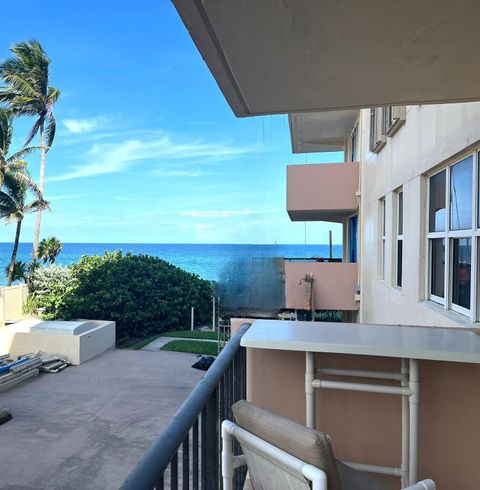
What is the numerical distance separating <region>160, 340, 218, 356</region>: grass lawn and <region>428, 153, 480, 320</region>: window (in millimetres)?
10249

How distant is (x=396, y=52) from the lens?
5.31 ft

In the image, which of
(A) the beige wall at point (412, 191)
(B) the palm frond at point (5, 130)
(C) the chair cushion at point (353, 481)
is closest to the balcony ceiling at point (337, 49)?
(A) the beige wall at point (412, 191)

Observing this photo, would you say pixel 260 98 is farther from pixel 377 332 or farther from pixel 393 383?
pixel 393 383

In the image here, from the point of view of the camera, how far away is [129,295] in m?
17.3

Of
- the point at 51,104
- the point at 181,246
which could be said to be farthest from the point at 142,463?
the point at 181,246

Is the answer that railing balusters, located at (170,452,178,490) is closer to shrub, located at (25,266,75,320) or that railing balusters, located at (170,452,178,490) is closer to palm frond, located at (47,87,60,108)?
shrub, located at (25,266,75,320)

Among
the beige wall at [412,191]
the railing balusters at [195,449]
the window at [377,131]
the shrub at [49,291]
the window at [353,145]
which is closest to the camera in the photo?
the railing balusters at [195,449]

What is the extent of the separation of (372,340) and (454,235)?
1851mm

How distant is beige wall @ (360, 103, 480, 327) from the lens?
313cm

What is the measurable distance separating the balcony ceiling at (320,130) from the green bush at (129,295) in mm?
9253

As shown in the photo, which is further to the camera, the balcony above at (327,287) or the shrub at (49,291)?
the shrub at (49,291)

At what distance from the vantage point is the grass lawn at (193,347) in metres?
13.4

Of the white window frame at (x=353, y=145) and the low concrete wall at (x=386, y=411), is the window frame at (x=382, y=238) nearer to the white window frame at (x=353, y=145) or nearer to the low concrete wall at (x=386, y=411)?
the white window frame at (x=353, y=145)

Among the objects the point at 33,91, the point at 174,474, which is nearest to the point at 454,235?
the point at 174,474
